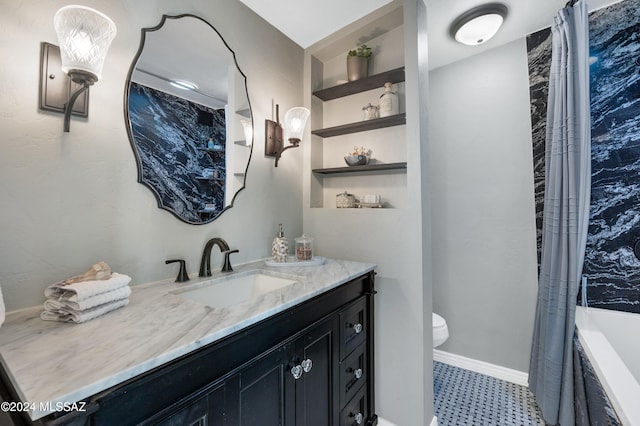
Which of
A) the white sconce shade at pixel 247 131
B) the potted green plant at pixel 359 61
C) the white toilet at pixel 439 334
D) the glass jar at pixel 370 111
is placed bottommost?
the white toilet at pixel 439 334

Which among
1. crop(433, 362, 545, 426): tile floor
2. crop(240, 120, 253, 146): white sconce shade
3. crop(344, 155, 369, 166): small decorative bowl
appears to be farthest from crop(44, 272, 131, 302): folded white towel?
crop(433, 362, 545, 426): tile floor

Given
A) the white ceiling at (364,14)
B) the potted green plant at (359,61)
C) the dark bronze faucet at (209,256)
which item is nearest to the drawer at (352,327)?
the dark bronze faucet at (209,256)

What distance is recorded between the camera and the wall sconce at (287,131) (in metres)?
1.66

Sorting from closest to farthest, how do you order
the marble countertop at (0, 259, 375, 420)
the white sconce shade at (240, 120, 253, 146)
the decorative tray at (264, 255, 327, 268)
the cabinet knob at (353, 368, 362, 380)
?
the marble countertop at (0, 259, 375, 420) → the cabinet knob at (353, 368, 362, 380) → the decorative tray at (264, 255, 327, 268) → the white sconce shade at (240, 120, 253, 146)

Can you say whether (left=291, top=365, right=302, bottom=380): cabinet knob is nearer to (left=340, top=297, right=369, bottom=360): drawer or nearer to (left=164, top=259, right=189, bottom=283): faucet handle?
(left=340, top=297, right=369, bottom=360): drawer

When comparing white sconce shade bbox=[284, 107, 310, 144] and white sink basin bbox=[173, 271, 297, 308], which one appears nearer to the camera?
white sink basin bbox=[173, 271, 297, 308]

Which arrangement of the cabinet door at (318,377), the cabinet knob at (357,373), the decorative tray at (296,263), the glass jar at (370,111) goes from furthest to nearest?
1. the glass jar at (370,111)
2. the decorative tray at (296,263)
3. the cabinet knob at (357,373)
4. the cabinet door at (318,377)

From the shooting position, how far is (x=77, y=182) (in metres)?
0.97

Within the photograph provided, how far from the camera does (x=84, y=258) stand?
983 millimetres

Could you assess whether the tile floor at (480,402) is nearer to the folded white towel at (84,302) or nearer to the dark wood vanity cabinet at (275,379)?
the dark wood vanity cabinet at (275,379)

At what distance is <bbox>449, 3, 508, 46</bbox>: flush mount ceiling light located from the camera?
1.70 m

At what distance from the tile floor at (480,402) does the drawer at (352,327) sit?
88cm

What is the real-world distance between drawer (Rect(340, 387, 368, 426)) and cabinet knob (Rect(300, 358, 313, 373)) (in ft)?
1.33

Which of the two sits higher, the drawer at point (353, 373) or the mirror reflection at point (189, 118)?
the mirror reflection at point (189, 118)
